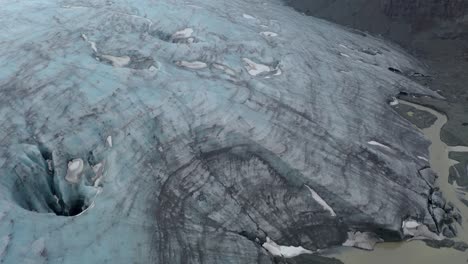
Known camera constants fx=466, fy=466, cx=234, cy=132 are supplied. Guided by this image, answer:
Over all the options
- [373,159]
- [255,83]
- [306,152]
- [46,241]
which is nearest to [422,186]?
[373,159]

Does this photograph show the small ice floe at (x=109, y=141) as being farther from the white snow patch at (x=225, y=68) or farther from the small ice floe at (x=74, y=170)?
the white snow patch at (x=225, y=68)

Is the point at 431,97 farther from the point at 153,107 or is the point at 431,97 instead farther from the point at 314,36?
the point at 153,107

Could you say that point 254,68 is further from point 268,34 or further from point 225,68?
point 268,34

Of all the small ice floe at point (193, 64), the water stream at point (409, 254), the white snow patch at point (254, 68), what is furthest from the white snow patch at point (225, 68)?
the water stream at point (409, 254)

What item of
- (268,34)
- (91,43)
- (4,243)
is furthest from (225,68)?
(4,243)

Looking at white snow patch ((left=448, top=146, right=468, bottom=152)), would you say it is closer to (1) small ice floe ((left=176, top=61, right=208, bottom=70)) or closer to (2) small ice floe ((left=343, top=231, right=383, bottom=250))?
(2) small ice floe ((left=343, top=231, right=383, bottom=250))
